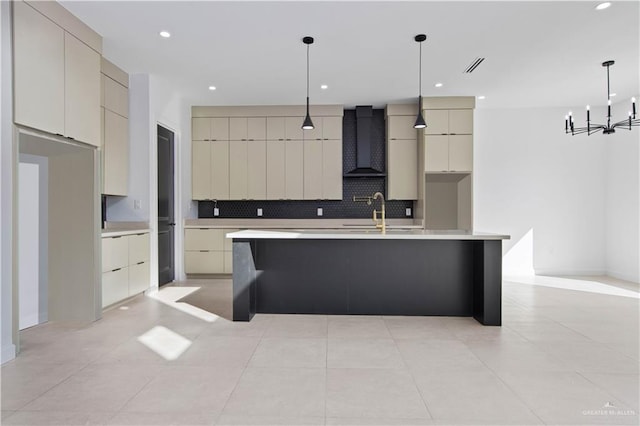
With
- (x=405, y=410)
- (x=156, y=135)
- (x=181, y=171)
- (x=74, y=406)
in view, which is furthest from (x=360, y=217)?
(x=74, y=406)

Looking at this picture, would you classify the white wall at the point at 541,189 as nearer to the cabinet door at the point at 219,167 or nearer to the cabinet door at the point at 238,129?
the cabinet door at the point at 238,129

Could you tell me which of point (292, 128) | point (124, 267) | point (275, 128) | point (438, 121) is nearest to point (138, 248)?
point (124, 267)

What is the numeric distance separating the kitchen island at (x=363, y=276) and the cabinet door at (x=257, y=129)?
2.96m

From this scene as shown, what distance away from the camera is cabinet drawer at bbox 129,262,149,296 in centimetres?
433

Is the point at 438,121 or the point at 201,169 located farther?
the point at 201,169

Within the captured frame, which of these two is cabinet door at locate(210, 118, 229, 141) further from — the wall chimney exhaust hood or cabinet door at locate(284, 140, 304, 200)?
the wall chimney exhaust hood

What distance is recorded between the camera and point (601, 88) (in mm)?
5312

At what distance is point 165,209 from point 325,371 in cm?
401

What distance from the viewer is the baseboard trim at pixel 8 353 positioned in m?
2.54

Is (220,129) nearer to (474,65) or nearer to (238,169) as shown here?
(238,169)

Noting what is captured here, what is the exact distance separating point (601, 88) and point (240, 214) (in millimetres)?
6017

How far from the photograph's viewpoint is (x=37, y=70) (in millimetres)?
2869

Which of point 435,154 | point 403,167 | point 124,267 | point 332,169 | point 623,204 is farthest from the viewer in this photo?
point 332,169

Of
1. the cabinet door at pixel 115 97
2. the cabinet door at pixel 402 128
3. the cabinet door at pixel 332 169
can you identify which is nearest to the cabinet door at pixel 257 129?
the cabinet door at pixel 332 169
